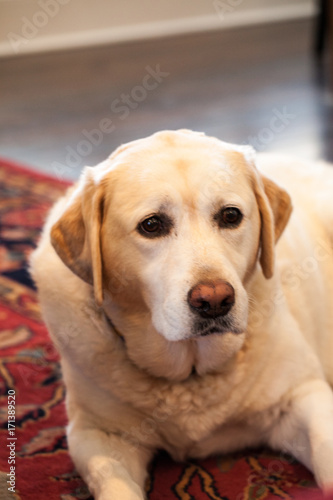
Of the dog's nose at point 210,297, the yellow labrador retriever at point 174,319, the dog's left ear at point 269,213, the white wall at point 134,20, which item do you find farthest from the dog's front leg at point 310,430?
the white wall at point 134,20

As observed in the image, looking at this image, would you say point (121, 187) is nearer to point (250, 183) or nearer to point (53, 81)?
point (250, 183)

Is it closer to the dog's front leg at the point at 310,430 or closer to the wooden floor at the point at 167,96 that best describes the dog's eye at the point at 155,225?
the dog's front leg at the point at 310,430

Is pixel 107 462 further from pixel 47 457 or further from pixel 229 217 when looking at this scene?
pixel 229 217

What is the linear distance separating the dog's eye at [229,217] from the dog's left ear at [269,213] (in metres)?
0.13

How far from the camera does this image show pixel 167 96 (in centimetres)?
670

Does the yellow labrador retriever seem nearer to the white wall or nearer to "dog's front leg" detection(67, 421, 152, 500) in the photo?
"dog's front leg" detection(67, 421, 152, 500)

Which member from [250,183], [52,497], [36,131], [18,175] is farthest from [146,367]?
[36,131]

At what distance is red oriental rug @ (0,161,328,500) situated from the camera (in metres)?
1.90

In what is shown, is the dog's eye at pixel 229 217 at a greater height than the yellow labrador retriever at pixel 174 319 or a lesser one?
greater

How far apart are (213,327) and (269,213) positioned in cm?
40

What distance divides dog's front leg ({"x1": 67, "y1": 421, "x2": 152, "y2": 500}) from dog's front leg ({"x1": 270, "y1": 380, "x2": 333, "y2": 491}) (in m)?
0.39

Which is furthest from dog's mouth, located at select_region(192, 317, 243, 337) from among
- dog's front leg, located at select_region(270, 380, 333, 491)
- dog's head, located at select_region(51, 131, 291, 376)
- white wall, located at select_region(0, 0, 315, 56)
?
white wall, located at select_region(0, 0, 315, 56)

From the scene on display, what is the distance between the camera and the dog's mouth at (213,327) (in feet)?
5.36

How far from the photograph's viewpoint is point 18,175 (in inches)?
191
